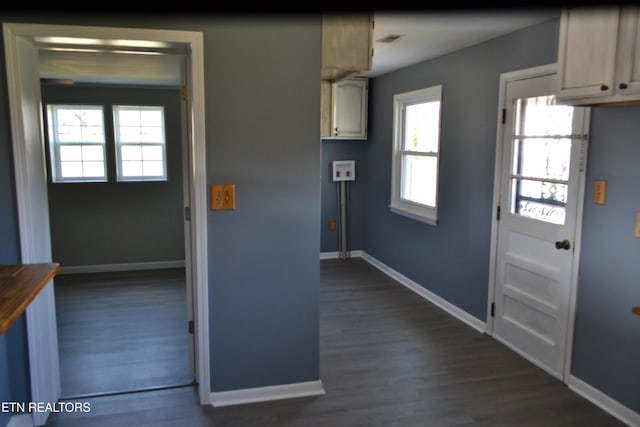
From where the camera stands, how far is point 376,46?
3.99 m

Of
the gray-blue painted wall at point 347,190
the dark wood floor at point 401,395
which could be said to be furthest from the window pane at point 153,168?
the dark wood floor at point 401,395

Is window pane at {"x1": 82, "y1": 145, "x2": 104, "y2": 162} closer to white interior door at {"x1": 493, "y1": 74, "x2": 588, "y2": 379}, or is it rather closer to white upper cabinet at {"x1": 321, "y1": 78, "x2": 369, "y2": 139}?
white upper cabinet at {"x1": 321, "y1": 78, "x2": 369, "y2": 139}

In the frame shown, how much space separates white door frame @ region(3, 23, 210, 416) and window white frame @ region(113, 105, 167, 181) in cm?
324

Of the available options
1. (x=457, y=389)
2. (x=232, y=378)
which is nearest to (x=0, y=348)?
(x=232, y=378)

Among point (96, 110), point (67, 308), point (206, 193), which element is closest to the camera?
point (206, 193)

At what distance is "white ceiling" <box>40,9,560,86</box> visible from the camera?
11.1 feet

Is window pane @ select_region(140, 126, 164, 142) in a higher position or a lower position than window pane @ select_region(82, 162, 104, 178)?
higher

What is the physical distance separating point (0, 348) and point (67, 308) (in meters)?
2.21

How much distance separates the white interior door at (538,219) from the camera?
10.1ft

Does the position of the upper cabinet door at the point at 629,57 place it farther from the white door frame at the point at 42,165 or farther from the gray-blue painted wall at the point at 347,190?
the gray-blue painted wall at the point at 347,190

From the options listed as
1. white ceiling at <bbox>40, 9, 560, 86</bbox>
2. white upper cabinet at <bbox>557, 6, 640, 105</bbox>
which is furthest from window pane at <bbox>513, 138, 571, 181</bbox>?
white ceiling at <bbox>40, 9, 560, 86</bbox>

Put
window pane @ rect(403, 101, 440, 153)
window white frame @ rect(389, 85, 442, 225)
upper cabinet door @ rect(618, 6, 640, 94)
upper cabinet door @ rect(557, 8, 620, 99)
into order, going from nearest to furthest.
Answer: upper cabinet door @ rect(618, 6, 640, 94), upper cabinet door @ rect(557, 8, 620, 99), window white frame @ rect(389, 85, 442, 225), window pane @ rect(403, 101, 440, 153)

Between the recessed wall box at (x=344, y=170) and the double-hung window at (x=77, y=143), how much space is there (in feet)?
8.93

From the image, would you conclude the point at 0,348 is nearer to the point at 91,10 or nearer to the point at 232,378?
the point at 232,378
